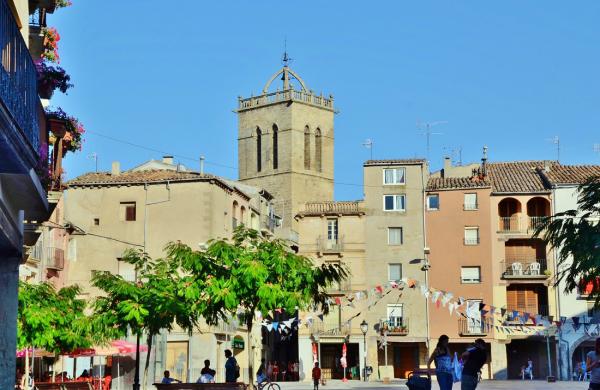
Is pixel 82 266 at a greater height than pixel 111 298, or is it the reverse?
pixel 82 266

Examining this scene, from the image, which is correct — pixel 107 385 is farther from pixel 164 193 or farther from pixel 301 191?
pixel 301 191

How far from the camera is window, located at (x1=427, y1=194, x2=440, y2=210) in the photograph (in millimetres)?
75812

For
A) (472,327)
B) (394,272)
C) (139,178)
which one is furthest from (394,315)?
(139,178)

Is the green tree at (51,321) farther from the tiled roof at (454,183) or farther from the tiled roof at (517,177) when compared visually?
the tiled roof at (517,177)

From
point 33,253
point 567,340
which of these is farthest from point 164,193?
point 567,340

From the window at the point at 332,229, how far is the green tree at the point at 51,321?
38.5 metres

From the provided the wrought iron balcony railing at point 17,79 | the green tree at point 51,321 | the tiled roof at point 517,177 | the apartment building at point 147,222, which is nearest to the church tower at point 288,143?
the tiled roof at point 517,177

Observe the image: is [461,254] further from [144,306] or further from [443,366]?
[443,366]

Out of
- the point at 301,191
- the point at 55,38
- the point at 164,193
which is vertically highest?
the point at 301,191

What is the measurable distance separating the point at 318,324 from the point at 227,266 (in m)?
40.6

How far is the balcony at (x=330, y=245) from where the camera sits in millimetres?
76625

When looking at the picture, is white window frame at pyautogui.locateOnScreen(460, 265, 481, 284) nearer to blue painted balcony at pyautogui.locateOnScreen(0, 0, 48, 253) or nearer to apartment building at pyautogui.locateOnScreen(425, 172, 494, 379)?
apartment building at pyautogui.locateOnScreen(425, 172, 494, 379)

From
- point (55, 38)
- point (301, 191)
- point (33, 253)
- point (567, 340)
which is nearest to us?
point (55, 38)

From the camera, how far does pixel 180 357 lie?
210ft
